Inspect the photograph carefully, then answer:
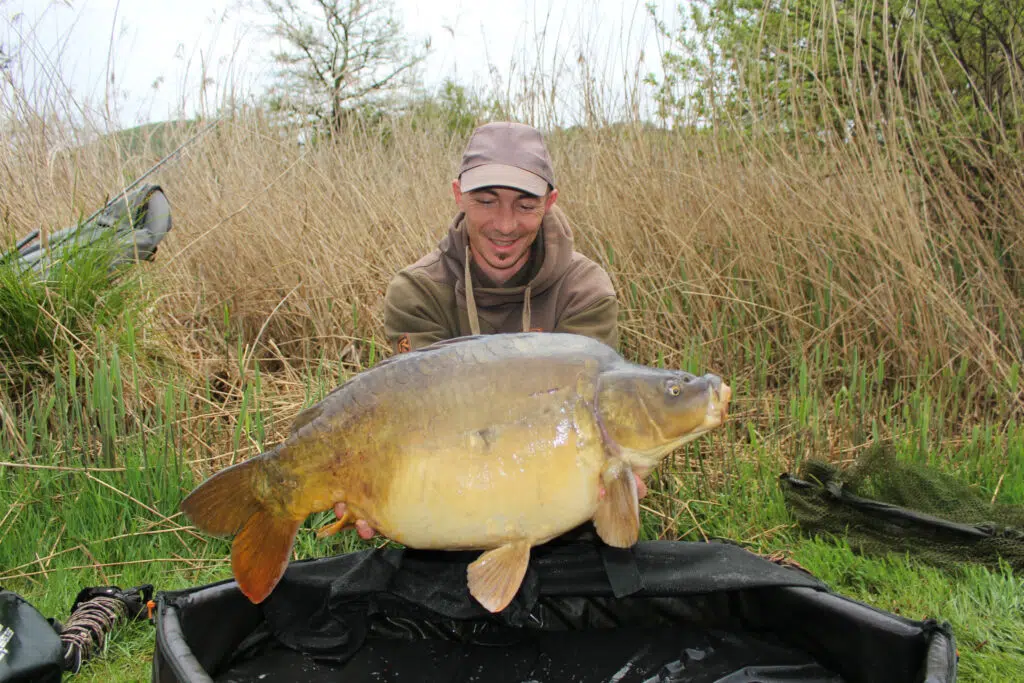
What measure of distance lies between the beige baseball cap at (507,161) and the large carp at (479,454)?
1.99ft

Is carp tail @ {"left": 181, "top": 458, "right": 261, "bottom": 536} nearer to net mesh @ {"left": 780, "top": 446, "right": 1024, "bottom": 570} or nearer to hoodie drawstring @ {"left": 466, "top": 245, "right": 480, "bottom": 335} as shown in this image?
hoodie drawstring @ {"left": 466, "top": 245, "right": 480, "bottom": 335}

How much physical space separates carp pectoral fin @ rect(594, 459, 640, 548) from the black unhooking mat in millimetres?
447

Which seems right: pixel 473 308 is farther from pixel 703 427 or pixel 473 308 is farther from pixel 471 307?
pixel 703 427

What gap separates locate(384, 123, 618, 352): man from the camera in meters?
1.93

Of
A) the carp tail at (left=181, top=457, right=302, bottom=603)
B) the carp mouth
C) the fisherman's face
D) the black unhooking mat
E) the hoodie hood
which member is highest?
the fisherman's face

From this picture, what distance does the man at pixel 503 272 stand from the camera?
1.93 m

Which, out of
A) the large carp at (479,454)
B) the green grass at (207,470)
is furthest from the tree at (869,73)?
the large carp at (479,454)

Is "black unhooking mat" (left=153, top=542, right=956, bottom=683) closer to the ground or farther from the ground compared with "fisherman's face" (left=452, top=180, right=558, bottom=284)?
closer to the ground

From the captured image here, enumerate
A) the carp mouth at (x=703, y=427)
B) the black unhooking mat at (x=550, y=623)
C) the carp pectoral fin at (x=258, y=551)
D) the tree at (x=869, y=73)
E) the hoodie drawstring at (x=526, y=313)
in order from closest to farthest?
1. the carp mouth at (x=703, y=427)
2. the carp pectoral fin at (x=258, y=551)
3. the black unhooking mat at (x=550, y=623)
4. the hoodie drawstring at (x=526, y=313)
5. the tree at (x=869, y=73)

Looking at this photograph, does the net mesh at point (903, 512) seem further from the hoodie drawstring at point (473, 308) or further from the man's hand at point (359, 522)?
the man's hand at point (359, 522)

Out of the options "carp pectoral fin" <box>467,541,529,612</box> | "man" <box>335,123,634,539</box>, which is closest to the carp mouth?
"carp pectoral fin" <box>467,541,529,612</box>

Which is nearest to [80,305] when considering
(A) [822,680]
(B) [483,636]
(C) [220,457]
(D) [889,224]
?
(C) [220,457]

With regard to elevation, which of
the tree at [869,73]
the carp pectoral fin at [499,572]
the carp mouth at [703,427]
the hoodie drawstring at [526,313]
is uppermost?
the tree at [869,73]

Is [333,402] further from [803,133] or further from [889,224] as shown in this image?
[803,133]
